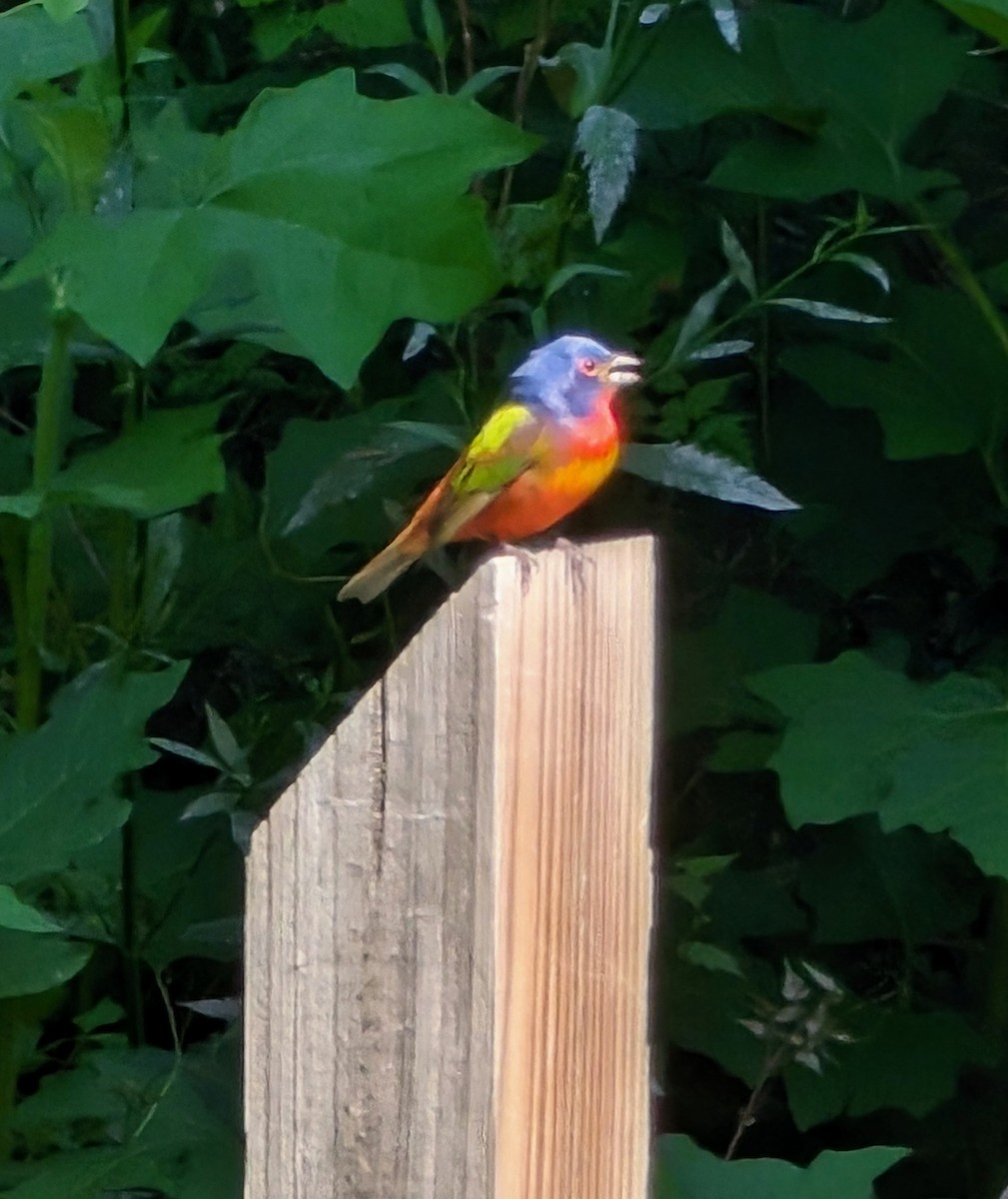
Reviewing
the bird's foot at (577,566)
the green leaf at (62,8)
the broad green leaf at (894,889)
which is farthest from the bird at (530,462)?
the broad green leaf at (894,889)

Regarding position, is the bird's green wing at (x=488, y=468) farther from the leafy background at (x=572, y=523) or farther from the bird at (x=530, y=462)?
the leafy background at (x=572, y=523)

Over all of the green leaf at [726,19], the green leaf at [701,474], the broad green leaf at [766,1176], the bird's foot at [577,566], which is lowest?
the broad green leaf at [766,1176]

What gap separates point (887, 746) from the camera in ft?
6.21

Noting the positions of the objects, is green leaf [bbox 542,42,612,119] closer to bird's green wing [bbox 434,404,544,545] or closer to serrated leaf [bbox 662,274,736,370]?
serrated leaf [bbox 662,274,736,370]

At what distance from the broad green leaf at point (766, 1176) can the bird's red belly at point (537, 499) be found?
59 cm

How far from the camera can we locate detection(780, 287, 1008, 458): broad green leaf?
214 cm

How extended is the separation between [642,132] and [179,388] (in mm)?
683

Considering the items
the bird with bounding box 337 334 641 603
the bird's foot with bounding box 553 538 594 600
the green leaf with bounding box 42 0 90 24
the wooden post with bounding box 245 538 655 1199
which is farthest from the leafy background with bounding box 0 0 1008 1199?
the bird's foot with bounding box 553 538 594 600

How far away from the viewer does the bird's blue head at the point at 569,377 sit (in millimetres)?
1575

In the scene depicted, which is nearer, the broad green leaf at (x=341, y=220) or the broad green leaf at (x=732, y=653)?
the broad green leaf at (x=341, y=220)

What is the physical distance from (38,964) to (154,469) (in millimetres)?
491

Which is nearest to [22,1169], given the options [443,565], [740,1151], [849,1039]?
[443,565]

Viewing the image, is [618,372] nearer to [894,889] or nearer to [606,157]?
[606,157]

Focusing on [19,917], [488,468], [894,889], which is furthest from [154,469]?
[894,889]
